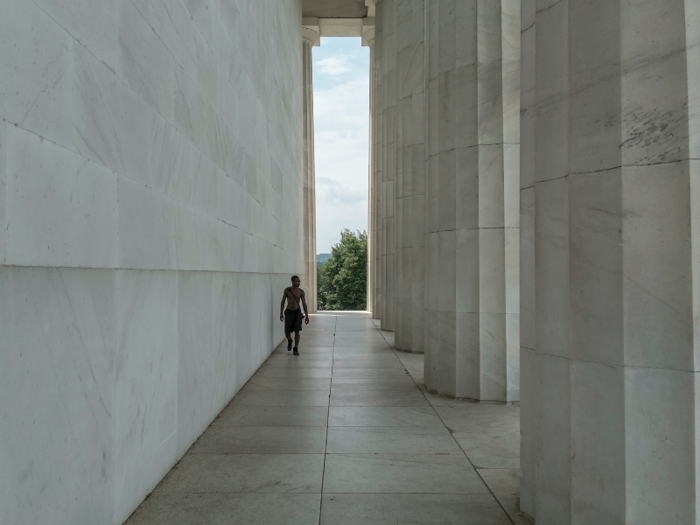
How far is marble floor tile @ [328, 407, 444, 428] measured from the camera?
876 cm

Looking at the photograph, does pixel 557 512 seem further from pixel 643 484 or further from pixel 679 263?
pixel 679 263

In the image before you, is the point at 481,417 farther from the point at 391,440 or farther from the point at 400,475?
Result: the point at 400,475

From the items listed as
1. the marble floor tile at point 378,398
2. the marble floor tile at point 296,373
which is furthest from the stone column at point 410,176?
the marble floor tile at point 378,398

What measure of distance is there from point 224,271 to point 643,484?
686cm

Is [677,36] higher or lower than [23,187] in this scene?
higher

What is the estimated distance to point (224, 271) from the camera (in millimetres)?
9609

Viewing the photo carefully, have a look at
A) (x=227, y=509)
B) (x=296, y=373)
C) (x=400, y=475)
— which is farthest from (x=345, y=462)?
(x=296, y=373)

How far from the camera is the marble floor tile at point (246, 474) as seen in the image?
20.2 ft

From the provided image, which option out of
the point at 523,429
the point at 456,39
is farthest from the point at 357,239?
the point at 523,429

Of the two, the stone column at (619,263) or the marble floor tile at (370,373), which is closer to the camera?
the stone column at (619,263)

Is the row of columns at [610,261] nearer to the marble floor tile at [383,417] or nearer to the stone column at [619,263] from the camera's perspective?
the stone column at [619,263]

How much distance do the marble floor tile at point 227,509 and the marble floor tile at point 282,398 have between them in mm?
4063

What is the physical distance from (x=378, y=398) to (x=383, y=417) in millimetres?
1391

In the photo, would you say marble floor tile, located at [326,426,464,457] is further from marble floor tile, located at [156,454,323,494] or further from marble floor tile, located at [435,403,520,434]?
marble floor tile, located at [156,454,323,494]
